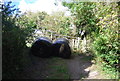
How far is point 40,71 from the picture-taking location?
6086 millimetres

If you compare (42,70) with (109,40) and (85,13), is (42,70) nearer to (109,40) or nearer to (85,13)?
(109,40)

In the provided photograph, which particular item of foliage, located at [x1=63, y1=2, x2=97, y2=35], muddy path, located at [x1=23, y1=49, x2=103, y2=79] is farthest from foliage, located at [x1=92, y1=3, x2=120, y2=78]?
foliage, located at [x1=63, y1=2, x2=97, y2=35]

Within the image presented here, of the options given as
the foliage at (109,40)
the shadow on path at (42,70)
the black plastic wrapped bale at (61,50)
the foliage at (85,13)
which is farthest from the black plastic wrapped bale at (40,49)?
the foliage at (85,13)

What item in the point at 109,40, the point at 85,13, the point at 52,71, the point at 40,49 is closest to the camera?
the point at 109,40

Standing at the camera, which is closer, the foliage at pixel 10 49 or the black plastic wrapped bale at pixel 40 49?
the foliage at pixel 10 49

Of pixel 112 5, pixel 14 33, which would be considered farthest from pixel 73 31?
pixel 14 33

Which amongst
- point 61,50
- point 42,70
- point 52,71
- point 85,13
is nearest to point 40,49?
point 61,50

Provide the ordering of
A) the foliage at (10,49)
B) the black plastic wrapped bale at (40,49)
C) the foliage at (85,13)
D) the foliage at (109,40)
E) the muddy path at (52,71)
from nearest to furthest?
the foliage at (10,49), the foliage at (109,40), the muddy path at (52,71), the black plastic wrapped bale at (40,49), the foliage at (85,13)

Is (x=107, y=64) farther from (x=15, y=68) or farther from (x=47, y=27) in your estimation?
(x=47, y=27)

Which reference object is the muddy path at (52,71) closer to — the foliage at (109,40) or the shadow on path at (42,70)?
the shadow on path at (42,70)

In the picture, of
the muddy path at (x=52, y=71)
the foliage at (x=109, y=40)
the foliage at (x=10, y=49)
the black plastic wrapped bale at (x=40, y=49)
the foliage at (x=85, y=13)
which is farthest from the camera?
the foliage at (x=85, y=13)

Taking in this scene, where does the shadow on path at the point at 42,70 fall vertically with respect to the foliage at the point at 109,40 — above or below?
below

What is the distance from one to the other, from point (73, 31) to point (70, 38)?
0.71m

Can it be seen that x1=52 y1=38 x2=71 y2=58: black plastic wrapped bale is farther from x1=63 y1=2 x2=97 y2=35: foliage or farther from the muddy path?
x1=63 y1=2 x2=97 y2=35: foliage
